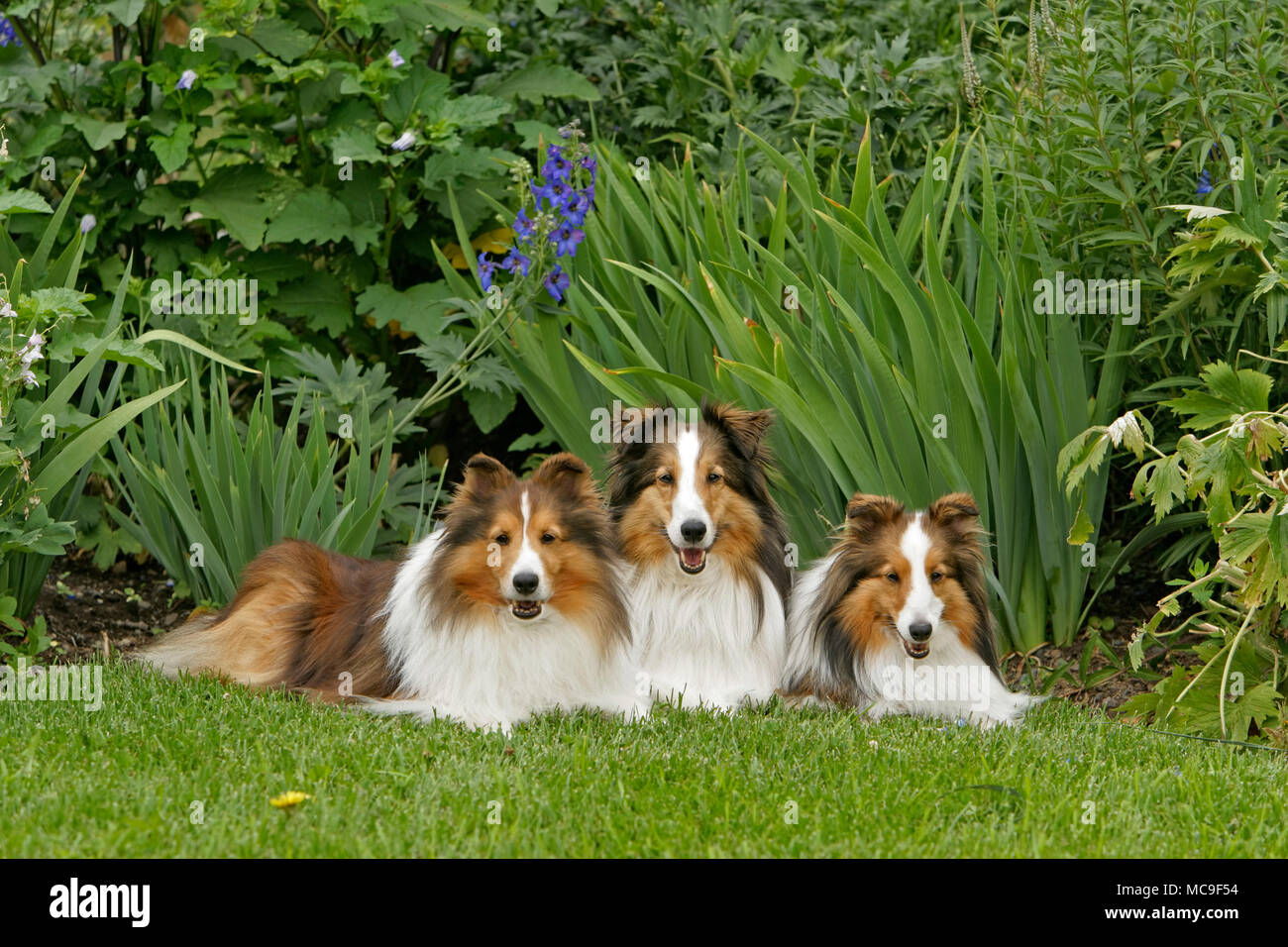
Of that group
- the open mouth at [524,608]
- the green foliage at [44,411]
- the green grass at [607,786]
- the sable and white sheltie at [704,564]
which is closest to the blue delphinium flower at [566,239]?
the sable and white sheltie at [704,564]

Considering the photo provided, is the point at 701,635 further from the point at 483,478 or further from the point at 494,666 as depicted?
the point at 483,478

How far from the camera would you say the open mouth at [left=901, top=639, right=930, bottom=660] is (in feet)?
15.4

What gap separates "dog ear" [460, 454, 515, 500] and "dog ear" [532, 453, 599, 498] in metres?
0.11

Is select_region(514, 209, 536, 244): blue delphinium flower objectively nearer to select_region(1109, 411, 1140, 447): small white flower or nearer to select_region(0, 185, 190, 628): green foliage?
select_region(0, 185, 190, 628): green foliage

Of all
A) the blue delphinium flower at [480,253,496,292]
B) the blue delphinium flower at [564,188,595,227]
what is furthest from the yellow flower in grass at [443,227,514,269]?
the blue delphinium flower at [564,188,595,227]

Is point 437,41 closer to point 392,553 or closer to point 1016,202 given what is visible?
point 392,553

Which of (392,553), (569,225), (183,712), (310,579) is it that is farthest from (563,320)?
(183,712)

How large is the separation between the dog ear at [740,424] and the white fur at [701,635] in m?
0.38

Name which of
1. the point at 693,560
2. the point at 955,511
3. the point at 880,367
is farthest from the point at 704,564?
the point at 880,367

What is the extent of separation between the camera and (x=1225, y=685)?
4.72 metres

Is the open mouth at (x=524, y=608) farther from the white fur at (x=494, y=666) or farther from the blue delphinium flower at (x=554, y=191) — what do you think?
the blue delphinium flower at (x=554, y=191)

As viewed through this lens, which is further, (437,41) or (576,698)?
(437,41)

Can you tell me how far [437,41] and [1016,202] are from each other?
3.11 m

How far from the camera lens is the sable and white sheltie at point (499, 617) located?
4527 mm
